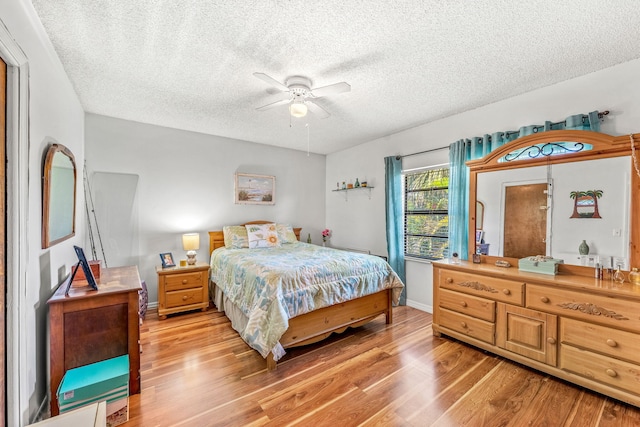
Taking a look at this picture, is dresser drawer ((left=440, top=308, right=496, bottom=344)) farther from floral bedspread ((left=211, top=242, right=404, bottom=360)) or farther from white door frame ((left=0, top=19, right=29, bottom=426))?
white door frame ((left=0, top=19, right=29, bottom=426))

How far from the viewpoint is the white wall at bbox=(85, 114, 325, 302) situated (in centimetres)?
351

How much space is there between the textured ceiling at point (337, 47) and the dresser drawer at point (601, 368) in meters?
2.24

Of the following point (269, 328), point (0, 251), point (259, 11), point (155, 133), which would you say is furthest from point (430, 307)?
point (155, 133)

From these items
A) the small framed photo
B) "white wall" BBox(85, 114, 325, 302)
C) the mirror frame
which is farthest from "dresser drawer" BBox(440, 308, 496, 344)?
the small framed photo

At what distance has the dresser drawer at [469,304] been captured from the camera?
99.4 inches

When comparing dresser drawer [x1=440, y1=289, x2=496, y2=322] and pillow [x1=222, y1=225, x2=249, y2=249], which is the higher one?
pillow [x1=222, y1=225, x2=249, y2=249]

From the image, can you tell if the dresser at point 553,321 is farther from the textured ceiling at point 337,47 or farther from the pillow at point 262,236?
the pillow at point 262,236

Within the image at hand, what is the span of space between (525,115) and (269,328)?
319cm

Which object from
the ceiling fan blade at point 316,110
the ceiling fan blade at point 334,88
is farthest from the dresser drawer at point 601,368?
the ceiling fan blade at point 316,110

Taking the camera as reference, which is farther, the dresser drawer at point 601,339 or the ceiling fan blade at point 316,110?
the ceiling fan blade at point 316,110

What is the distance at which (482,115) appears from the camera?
3.10 m

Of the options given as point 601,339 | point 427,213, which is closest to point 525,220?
point 601,339

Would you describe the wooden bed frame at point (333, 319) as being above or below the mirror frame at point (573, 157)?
below

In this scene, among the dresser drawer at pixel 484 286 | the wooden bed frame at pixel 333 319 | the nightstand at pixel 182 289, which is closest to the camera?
the dresser drawer at pixel 484 286
